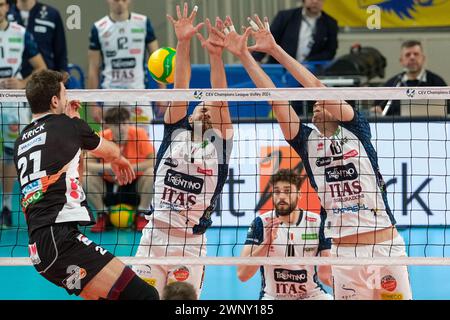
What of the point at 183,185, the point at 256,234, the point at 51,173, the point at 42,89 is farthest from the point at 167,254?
the point at 42,89

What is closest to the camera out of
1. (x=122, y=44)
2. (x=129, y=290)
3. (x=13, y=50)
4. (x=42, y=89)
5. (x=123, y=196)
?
(x=129, y=290)

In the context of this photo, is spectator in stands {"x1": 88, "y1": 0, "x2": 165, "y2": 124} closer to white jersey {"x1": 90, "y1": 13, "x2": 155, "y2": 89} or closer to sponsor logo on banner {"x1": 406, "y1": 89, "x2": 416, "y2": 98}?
white jersey {"x1": 90, "y1": 13, "x2": 155, "y2": 89}

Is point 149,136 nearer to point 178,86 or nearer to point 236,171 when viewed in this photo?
point 236,171

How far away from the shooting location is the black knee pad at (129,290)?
20.7 ft

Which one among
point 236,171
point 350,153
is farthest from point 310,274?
point 236,171

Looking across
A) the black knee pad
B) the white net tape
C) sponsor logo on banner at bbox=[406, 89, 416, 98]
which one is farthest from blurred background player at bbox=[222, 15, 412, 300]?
the black knee pad

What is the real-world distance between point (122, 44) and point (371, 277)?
637 centimetres

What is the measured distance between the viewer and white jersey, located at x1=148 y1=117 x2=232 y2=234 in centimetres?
779

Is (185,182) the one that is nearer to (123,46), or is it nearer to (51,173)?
(51,173)

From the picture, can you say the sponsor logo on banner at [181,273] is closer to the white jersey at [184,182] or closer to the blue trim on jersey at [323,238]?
the white jersey at [184,182]

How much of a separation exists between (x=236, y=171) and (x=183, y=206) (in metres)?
4.25

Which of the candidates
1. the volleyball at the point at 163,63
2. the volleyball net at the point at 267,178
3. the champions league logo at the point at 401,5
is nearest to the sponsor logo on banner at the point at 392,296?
the volleyball at the point at 163,63

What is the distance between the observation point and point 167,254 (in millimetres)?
7781

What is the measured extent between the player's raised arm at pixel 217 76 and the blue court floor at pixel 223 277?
56.6 inches
